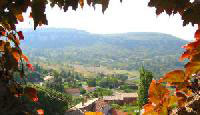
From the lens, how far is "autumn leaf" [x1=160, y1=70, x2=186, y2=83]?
968mm

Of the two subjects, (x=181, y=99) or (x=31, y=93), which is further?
(x=31, y=93)

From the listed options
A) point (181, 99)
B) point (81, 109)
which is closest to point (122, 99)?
point (81, 109)

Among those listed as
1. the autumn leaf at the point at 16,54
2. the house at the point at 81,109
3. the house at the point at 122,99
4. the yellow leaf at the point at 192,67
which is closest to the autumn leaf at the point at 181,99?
the yellow leaf at the point at 192,67

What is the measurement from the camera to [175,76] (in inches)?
38.3

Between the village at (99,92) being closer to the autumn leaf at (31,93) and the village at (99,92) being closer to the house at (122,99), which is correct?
the house at (122,99)

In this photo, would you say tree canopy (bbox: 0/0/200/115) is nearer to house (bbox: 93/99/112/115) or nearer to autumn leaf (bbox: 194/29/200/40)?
autumn leaf (bbox: 194/29/200/40)

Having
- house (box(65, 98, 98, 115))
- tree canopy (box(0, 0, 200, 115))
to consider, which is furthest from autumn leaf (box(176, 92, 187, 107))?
house (box(65, 98, 98, 115))

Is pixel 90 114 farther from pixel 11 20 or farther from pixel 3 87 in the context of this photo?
pixel 11 20

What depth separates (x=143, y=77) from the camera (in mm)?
40469

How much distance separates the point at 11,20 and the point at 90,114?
0.50 m

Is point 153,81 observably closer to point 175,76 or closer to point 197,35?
point 175,76

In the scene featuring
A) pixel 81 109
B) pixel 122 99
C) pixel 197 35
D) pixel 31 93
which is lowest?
pixel 122 99

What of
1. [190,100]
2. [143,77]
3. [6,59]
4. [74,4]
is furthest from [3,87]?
[143,77]

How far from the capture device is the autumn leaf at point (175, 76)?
0.97 m
